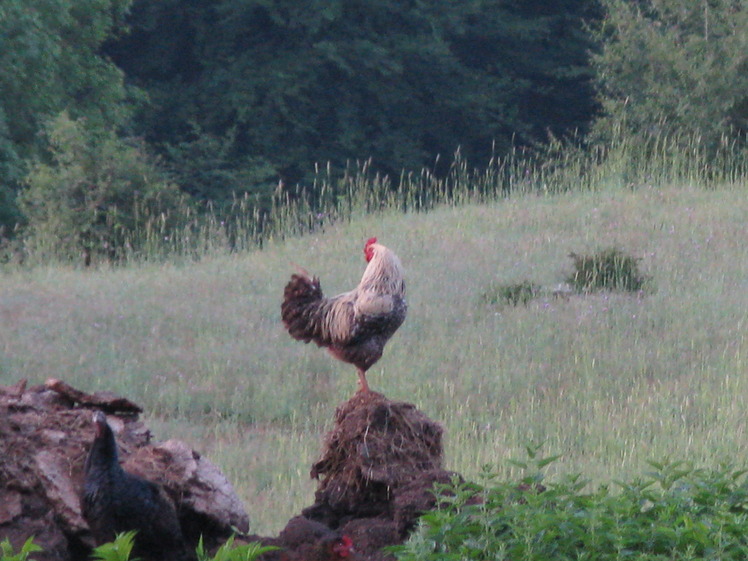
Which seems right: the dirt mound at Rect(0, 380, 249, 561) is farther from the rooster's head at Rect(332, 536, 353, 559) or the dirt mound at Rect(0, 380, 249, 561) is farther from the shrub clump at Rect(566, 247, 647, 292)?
the shrub clump at Rect(566, 247, 647, 292)

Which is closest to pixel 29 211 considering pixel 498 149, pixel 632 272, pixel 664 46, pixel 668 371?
pixel 632 272

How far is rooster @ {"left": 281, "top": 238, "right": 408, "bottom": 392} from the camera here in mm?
6117

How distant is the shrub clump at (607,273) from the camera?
11.6 meters

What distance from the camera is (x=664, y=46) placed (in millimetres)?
22422

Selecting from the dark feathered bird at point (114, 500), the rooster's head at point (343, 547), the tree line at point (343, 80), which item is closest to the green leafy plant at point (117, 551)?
the dark feathered bird at point (114, 500)

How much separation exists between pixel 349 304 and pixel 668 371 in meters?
4.07

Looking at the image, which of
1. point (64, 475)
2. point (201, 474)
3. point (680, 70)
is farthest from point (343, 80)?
point (64, 475)

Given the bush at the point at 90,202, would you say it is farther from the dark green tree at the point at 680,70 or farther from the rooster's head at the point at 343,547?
the rooster's head at the point at 343,547

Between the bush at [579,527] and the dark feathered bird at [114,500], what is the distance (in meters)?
1.00

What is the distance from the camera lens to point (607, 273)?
1166cm

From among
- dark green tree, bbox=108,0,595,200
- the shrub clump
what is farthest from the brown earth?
dark green tree, bbox=108,0,595,200

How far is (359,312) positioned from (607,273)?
236 inches

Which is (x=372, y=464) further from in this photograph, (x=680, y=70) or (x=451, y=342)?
(x=680, y=70)

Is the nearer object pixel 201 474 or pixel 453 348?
pixel 201 474
